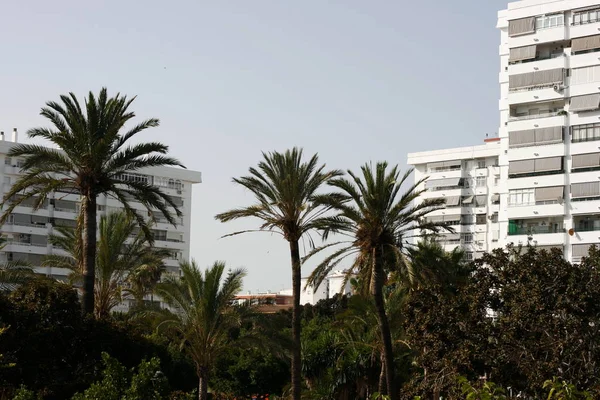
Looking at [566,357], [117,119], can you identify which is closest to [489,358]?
[566,357]

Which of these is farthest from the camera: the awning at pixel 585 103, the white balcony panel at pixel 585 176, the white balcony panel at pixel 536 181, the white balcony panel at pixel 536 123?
the white balcony panel at pixel 536 123

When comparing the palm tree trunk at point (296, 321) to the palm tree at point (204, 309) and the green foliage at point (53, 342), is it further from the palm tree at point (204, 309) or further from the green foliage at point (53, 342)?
the green foliage at point (53, 342)

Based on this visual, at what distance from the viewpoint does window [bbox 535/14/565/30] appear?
193 ft

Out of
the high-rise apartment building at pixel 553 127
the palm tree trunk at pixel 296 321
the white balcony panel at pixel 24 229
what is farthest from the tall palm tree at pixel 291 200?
the white balcony panel at pixel 24 229

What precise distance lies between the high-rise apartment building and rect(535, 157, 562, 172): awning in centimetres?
6

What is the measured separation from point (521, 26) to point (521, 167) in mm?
8635

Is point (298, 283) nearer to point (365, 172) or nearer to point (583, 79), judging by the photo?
point (365, 172)

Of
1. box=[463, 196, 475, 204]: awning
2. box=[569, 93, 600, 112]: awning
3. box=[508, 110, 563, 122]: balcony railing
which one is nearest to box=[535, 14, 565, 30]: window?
box=[569, 93, 600, 112]: awning

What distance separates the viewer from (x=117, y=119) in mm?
32531

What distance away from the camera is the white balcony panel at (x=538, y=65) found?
58656mm

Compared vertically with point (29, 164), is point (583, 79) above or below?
above

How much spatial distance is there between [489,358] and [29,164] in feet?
51.9

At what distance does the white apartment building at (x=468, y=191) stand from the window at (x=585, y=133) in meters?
27.2

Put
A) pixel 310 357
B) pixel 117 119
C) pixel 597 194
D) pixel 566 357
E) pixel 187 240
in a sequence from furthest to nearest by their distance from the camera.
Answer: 1. pixel 187 240
2. pixel 597 194
3. pixel 310 357
4. pixel 117 119
5. pixel 566 357
